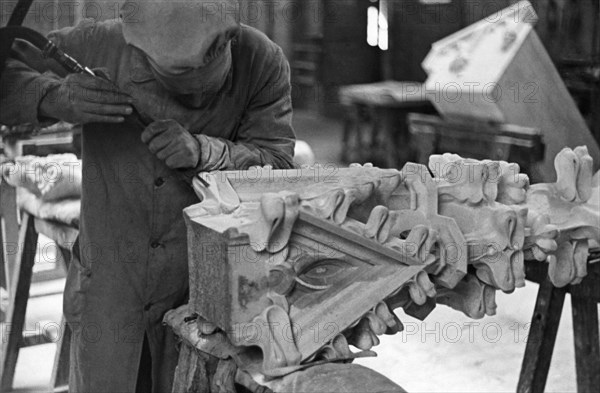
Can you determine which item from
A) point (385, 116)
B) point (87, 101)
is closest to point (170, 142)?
point (87, 101)

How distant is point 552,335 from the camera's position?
2.43 meters

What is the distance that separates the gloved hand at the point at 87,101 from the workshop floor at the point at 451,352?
5.84ft

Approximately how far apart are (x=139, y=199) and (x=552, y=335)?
1239 mm

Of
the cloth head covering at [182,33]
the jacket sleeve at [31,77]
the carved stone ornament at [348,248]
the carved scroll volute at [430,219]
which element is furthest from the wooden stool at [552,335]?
the jacket sleeve at [31,77]

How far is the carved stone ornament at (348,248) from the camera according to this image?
1.41 m

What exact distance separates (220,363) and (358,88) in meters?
4.77

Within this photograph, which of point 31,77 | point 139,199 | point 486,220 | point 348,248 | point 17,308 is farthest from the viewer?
point 17,308

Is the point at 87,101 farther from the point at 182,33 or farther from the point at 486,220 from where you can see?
the point at 486,220

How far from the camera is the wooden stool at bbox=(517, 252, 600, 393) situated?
92.7 inches

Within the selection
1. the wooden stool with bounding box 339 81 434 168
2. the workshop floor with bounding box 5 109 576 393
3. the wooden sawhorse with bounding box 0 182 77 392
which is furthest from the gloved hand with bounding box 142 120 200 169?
the wooden stool with bounding box 339 81 434 168

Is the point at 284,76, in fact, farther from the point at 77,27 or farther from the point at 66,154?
the point at 66,154

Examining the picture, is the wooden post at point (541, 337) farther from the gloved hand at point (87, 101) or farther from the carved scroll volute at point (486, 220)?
the gloved hand at point (87, 101)

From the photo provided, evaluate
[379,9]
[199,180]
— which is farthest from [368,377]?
[379,9]

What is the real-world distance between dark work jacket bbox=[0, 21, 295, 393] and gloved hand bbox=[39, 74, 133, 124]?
2.8 inches
